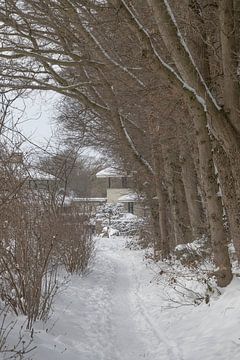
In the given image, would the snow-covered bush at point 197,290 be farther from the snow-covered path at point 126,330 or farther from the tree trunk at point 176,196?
the tree trunk at point 176,196

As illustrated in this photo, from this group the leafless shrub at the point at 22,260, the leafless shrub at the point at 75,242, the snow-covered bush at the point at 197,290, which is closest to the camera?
the leafless shrub at the point at 22,260

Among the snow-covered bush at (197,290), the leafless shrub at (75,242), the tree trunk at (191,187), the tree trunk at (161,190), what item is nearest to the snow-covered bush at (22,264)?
the snow-covered bush at (197,290)

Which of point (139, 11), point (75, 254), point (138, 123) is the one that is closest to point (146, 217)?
point (138, 123)

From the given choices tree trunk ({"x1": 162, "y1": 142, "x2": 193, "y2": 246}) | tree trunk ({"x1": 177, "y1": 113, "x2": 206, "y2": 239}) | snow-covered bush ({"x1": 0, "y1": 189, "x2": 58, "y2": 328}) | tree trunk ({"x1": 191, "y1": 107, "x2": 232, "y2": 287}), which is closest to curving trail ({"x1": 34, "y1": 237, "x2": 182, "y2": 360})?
snow-covered bush ({"x1": 0, "y1": 189, "x2": 58, "y2": 328})

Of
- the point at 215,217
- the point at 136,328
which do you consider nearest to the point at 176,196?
the point at 215,217

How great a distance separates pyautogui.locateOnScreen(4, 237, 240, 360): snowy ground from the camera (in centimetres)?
600

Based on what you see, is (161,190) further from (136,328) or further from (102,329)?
(102,329)

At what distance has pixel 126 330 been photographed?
7.74 meters

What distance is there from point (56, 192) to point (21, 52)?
13.1 feet

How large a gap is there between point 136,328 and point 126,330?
0.25 meters

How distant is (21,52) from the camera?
1212 centimetres

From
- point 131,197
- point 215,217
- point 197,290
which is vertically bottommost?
point 197,290

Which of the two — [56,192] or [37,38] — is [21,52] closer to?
[37,38]

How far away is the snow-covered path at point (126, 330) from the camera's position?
598 cm
